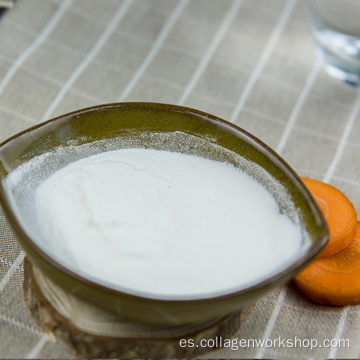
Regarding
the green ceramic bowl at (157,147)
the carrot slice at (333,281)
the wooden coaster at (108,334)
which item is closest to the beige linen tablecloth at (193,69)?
the carrot slice at (333,281)

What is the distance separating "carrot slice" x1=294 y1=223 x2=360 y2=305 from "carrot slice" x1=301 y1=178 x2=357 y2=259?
0.02m

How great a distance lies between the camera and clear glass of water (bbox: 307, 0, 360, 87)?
1.41 meters

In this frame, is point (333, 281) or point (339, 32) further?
point (339, 32)

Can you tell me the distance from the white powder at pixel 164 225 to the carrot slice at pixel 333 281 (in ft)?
0.50

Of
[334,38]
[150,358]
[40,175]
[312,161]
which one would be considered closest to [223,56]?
[334,38]

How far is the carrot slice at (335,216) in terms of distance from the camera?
0.89m

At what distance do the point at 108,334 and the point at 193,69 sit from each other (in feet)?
2.63

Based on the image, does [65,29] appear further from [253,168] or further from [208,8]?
[253,168]

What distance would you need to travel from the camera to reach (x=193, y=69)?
54.3 inches

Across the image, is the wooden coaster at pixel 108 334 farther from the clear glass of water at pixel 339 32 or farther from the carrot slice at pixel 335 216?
the clear glass of water at pixel 339 32

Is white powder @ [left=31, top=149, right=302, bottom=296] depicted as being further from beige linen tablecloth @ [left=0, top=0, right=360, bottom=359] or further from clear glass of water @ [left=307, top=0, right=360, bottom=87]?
clear glass of water @ [left=307, top=0, right=360, bottom=87]

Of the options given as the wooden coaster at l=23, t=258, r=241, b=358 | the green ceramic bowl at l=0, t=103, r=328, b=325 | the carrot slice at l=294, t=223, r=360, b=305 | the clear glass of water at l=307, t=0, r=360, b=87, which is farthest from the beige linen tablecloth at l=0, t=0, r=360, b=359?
the wooden coaster at l=23, t=258, r=241, b=358

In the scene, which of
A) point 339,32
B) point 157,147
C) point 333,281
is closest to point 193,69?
point 339,32

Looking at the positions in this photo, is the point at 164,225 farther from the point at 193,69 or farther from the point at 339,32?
the point at 339,32
